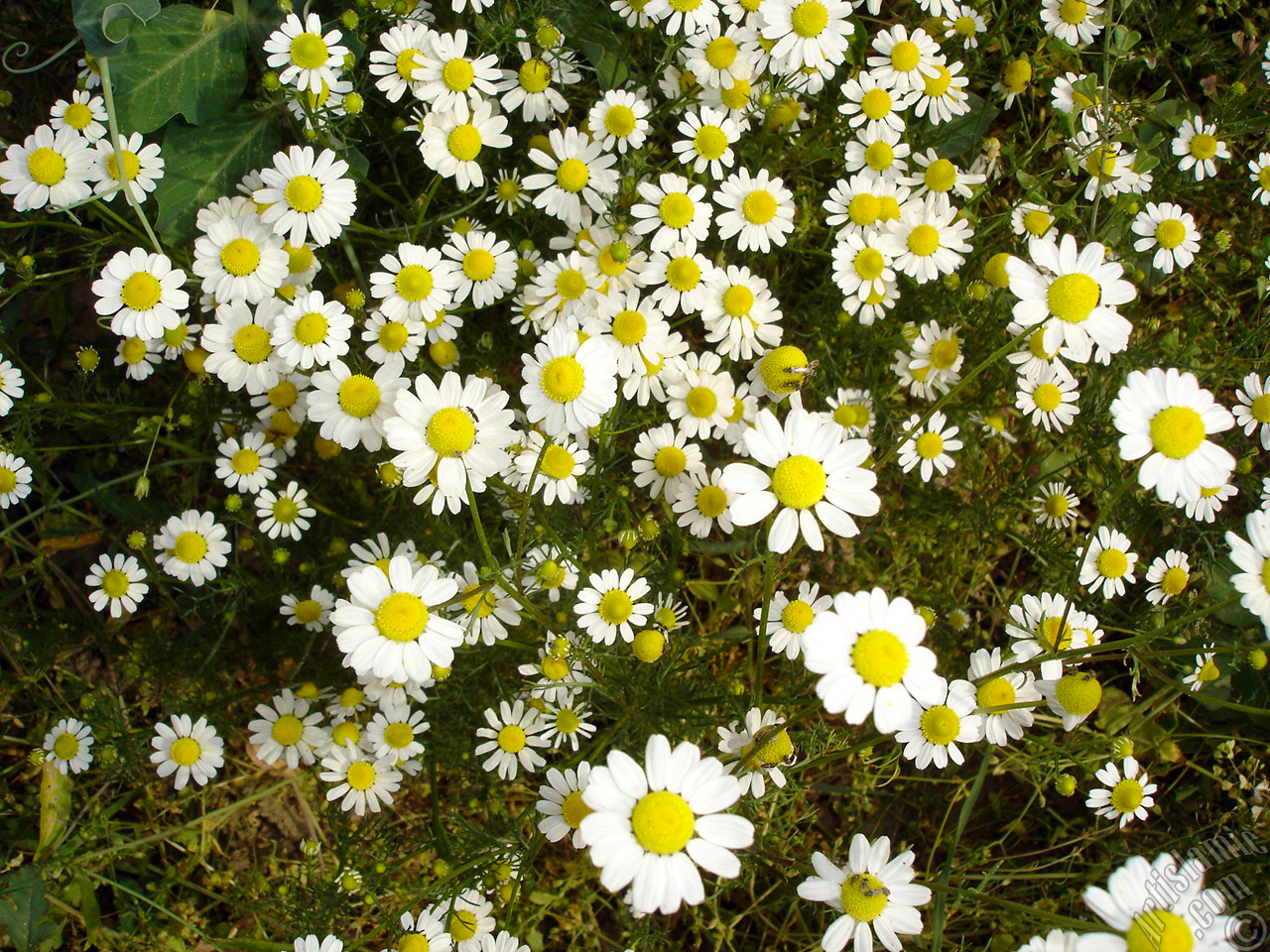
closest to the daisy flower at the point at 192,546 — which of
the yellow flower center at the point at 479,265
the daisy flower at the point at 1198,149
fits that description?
the yellow flower center at the point at 479,265

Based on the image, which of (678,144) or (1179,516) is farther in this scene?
(1179,516)

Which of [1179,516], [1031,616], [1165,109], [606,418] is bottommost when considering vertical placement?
[1031,616]

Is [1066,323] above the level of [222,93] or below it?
below

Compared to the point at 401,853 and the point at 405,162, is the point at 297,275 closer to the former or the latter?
the point at 405,162

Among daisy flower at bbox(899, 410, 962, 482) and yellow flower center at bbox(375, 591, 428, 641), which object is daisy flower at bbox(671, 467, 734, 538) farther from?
yellow flower center at bbox(375, 591, 428, 641)

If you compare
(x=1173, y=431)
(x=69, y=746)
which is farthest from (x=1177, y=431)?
(x=69, y=746)

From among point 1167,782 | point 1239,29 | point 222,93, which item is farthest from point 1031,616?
point 222,93

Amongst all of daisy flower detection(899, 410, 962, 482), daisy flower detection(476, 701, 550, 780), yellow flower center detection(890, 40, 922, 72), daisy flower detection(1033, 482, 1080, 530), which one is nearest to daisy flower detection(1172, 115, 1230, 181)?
yellow flower center detection(890, 40, 922, 72)
